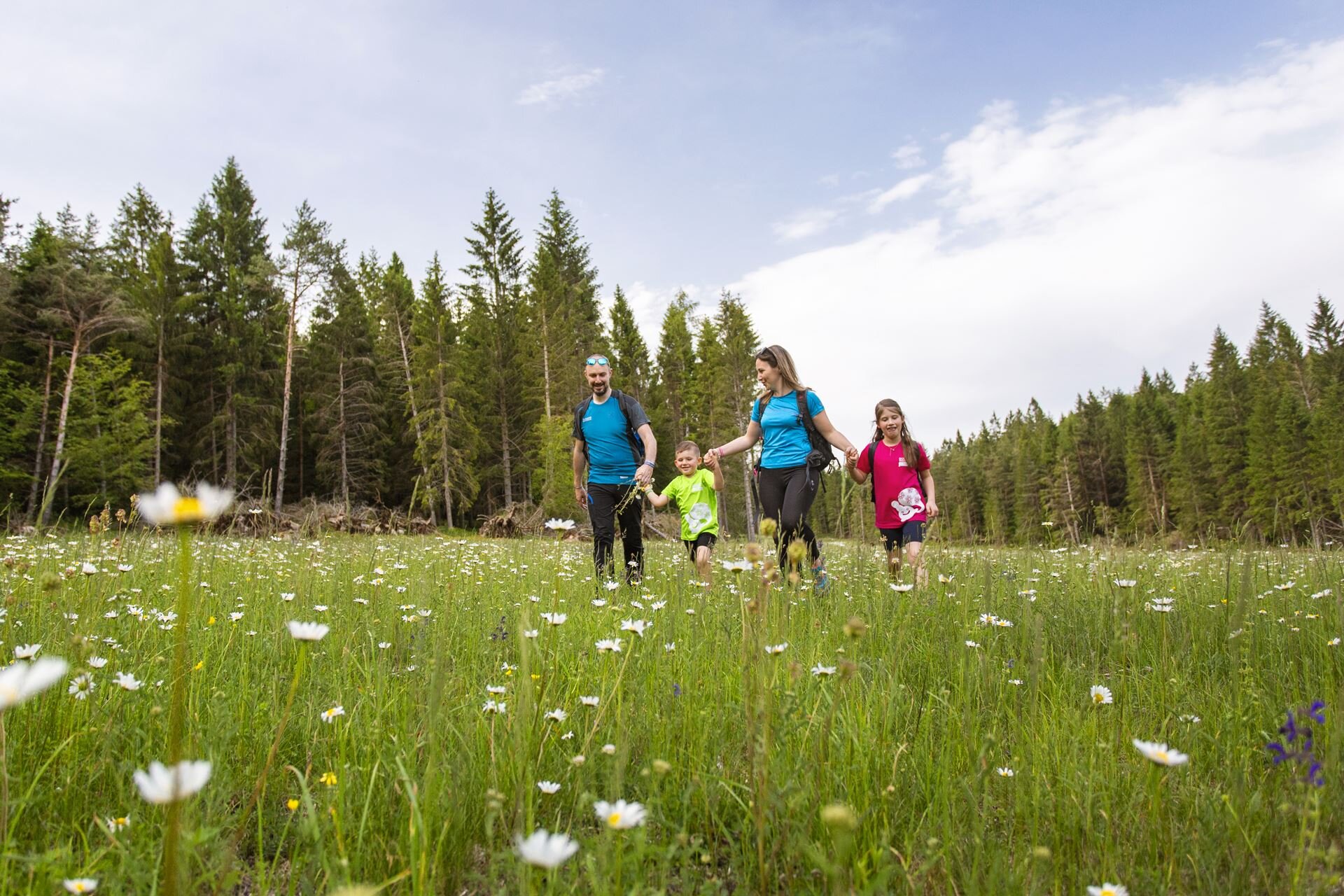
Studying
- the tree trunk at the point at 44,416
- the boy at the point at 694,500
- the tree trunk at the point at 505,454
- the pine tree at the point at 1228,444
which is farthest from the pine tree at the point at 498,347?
the pine tree at the point at 1228,444

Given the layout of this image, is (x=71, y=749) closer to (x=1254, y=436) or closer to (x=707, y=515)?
(x=707, y=515)

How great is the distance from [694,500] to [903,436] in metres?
2.01

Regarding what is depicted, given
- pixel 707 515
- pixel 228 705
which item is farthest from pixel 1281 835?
pixel 707 515

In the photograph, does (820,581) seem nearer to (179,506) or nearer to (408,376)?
(179,506)

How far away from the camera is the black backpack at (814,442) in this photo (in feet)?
17.6

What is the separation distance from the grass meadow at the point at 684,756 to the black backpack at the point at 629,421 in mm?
2704

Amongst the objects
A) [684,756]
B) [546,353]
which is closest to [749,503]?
[546,353]

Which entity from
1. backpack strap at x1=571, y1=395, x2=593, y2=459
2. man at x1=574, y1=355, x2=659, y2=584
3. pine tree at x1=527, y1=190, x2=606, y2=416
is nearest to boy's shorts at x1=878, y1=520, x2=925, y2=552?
man at x1=574, y1=355, x2=659, y2=584

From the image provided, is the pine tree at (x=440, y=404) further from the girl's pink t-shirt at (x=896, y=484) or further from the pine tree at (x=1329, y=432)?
the pine tree at (x=1329, y=432)

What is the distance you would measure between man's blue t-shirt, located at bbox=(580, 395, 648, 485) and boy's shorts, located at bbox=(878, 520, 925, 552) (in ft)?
8.05

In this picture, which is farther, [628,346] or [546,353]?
[628,346]

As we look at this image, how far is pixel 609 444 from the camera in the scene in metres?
5.94

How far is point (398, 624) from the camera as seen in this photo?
10.8 ft

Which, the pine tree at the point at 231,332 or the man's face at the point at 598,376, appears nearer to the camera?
the man's face at the point at 598,376
